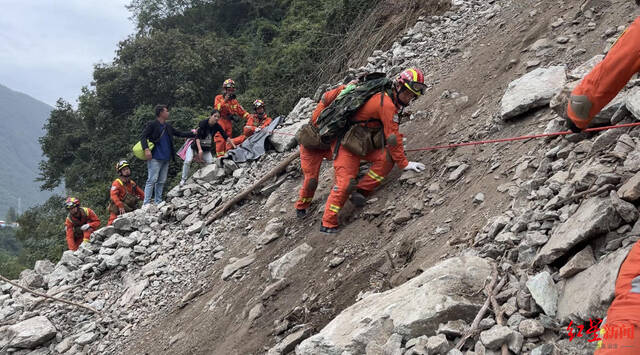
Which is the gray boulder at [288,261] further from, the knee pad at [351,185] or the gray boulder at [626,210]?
the gray boulder at [626,210]

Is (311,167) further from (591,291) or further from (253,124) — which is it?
(253,124)

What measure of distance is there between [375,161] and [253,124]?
5.04 m

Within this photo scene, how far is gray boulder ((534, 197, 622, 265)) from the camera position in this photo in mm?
2404

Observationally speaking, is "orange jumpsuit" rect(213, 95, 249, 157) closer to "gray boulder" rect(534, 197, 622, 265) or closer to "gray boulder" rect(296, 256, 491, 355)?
"gray boulder" rect(296, 256, 491, 355)

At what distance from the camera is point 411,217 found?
4.62 m

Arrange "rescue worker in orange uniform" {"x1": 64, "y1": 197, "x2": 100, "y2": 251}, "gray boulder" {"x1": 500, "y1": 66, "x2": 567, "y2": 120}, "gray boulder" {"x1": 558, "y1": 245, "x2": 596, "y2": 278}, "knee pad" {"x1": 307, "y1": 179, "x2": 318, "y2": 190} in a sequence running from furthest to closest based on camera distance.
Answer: "rescue worker in orange uniform" {"x1": 64, "y1": 197, "x2": 100, "y2": 251} → "knee pad" {"x1": 307, "y1": 179, "x2": 318, "y2": 190} → "gray boulder" {"x1": 500, "y1": 66, "x2": 567, "y2": 120} → "gray boulder" {"x1": 558, "y1": 245, "x2": 596, "y2": 278}

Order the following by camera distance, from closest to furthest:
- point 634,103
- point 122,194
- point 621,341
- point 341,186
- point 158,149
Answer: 1. point 621,341
2. point 634,103
3. point 341,186
4. point 158,149
5. point 122,194

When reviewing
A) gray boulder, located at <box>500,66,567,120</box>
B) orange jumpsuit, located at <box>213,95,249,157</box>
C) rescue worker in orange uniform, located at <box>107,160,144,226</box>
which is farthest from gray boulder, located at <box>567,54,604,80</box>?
rescue worker in orange uniform, located at <box>107,160,144,226</box>

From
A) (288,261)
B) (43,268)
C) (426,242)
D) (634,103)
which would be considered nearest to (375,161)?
(288,261)

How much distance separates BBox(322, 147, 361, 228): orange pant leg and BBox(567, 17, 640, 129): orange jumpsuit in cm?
286

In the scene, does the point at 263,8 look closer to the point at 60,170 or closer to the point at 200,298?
the point at 60,170

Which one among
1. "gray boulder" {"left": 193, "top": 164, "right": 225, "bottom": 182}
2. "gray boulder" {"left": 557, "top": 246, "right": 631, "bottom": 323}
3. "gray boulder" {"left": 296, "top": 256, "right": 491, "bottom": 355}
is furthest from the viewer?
"gray boulder" {"left": 193, "top": 164, "right": 225, "bottom": 182}

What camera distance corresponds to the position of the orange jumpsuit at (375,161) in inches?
198

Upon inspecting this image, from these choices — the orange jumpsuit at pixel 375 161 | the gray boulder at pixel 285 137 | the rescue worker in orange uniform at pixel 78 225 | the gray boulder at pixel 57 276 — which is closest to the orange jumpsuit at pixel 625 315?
the orange jumpsuit at pixel 375 161
